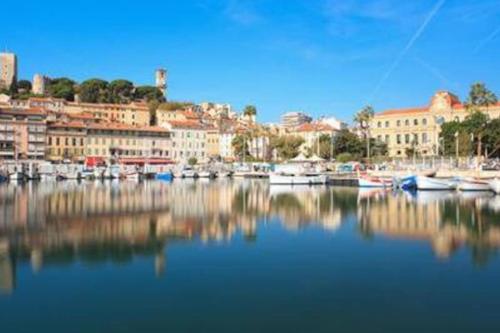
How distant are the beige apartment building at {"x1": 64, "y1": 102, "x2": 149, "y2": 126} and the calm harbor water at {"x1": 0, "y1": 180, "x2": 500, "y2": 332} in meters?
106

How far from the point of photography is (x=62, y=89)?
148m

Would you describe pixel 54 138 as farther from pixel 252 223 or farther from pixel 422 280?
pixel 422 280

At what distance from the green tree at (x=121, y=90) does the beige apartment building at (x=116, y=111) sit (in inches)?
533

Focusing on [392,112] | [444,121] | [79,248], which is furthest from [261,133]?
[79,248]

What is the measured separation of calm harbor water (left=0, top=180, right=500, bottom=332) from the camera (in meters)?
11.7

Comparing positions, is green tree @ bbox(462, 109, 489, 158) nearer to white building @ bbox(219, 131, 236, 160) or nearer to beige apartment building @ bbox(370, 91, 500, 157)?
beige apartment building @ bbox(370, 91, 500, 157)

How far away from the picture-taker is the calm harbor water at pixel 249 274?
11703 millimetres

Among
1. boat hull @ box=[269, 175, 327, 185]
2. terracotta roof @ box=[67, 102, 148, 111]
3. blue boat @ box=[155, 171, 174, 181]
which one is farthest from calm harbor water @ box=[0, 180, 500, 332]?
terracotta roof @ box=[67, 102, 148, 111]

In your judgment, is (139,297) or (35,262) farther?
(35,262)

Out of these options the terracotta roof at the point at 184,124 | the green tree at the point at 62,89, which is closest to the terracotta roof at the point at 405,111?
the terracotta roof at the point at 184,124

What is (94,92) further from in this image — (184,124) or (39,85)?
(184,124)

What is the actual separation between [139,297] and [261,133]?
121 m

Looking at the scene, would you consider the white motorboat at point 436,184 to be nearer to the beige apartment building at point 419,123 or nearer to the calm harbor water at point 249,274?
the calm harbor water at point 249,274

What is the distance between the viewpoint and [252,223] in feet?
93.3
